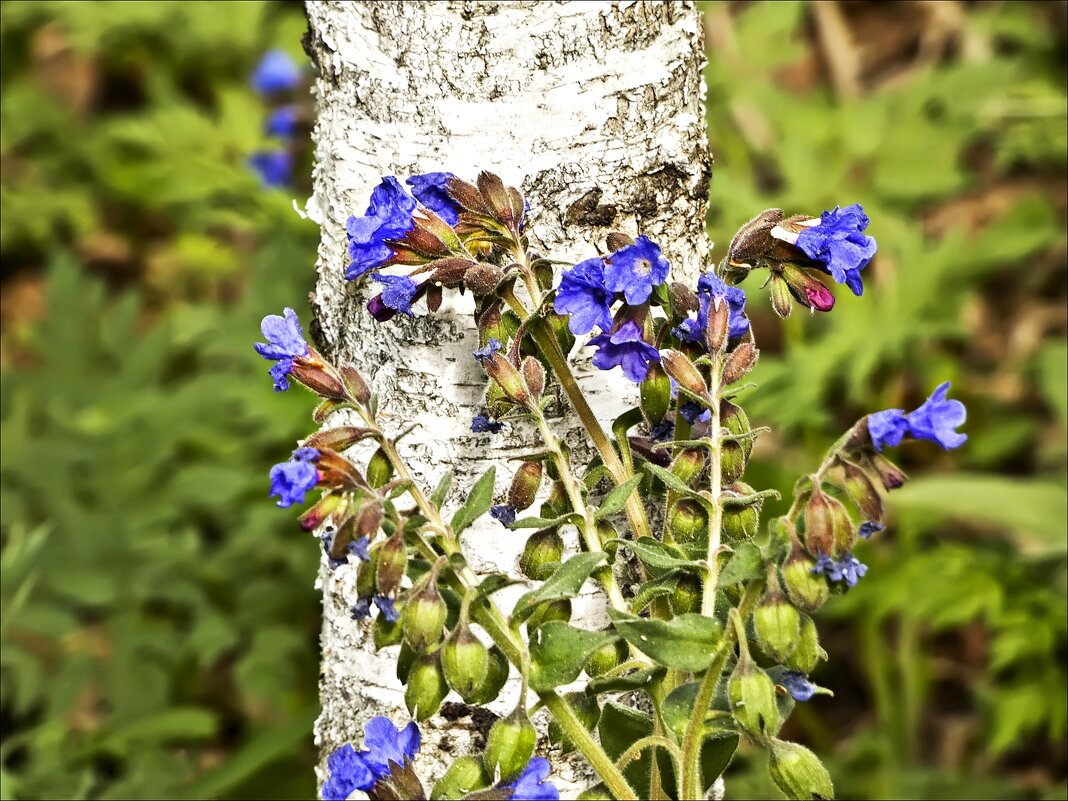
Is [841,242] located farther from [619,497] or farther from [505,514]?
[505,514]

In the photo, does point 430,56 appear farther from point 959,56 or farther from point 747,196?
point 959,56

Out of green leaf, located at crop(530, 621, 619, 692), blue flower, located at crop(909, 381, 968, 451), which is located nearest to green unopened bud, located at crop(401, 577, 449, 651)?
green leaf, located at crop(530, 621, 619, 692)

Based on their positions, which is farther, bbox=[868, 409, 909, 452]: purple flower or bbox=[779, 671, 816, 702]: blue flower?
bbox=[779, 671, 816, 702]: blue flower

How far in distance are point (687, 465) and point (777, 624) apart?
23 cm

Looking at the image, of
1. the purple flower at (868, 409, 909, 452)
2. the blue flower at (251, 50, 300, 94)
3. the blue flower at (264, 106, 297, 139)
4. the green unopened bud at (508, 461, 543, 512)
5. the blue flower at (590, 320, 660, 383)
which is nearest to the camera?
the purple flower at (868, 409, 909, 452)

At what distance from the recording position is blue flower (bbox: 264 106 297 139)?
11.2 ft

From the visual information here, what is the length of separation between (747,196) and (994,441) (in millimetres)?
946

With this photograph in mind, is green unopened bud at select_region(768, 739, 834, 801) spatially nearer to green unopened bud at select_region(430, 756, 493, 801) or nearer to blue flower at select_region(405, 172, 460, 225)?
green unopened bud at select_region(430, 756, 493, 801)

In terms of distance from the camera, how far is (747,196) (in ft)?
9.35

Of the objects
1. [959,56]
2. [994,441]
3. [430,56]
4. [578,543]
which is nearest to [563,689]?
[578,543]

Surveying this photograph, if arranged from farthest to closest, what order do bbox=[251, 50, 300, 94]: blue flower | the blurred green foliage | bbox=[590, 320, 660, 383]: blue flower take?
1. bbox=[251, 50, 300, 94]: blue flower
2. the blurred green foliage
3. bbox=[590, 320, 660, 383]: blue flower

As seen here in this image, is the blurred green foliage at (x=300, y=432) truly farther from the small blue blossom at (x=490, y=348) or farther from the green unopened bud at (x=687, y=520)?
the small blue blossom at (x=490, y=348)

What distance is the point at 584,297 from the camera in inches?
47.7

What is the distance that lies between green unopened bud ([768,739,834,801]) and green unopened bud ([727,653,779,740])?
0.05 meters
